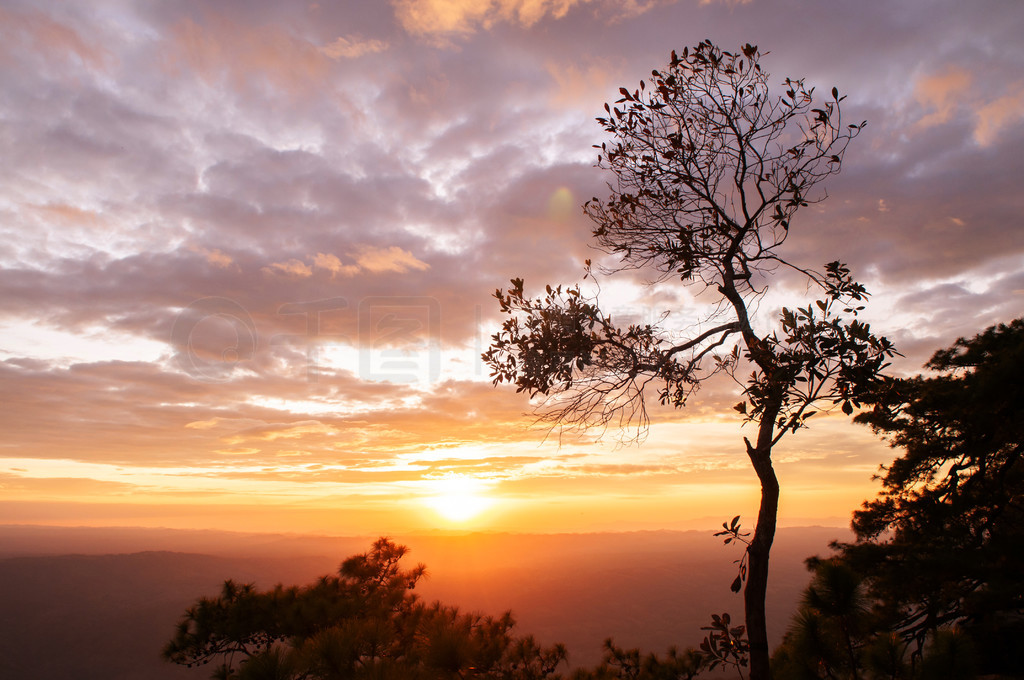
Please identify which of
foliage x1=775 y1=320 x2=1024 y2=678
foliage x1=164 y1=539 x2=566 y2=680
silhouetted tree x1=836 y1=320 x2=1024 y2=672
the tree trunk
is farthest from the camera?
silhouetted tree x1=836 y1=320 x2=1024 y2=672

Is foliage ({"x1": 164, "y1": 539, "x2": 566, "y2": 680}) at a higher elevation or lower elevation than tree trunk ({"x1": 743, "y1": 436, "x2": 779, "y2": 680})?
lower

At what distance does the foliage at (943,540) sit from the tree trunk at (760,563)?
74.0 inches

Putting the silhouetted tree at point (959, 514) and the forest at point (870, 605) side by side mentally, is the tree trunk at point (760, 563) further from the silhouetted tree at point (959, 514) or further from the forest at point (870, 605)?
the silhouetted tree at point (959, 514)

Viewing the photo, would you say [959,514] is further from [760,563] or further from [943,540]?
[760,563]

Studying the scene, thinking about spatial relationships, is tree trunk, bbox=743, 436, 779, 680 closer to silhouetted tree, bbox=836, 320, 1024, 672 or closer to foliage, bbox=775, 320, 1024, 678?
foliage, bbox=775, 320, 1024, 678

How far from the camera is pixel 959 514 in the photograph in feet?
36.7

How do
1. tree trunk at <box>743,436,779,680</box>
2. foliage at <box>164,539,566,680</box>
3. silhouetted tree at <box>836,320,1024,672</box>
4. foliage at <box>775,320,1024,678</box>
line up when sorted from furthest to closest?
silhouetted tree at <box>836,320,1024,672</box>, foliage at <box>775,320,1024,678</box>, foliage at <box>164,539,566,680</box>, tree trunk at <box>743,436,779,680</box>

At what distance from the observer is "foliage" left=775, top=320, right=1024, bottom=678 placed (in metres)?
7.82

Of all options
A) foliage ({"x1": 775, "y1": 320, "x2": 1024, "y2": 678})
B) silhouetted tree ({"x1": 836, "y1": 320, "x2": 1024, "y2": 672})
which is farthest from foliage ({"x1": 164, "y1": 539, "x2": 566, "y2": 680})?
silhouetted tree ({"x1": 836, "y1": 320, "x2": 1024, "y2": 672})

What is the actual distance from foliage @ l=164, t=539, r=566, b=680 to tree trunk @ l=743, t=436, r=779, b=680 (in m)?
3.70

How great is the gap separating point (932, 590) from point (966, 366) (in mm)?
4913

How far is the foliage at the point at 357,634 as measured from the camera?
268 inches

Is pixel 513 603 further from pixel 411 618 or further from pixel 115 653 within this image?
pixel 411 618

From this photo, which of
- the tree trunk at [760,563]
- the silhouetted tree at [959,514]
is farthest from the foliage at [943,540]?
the tree trunk at [760,563]
